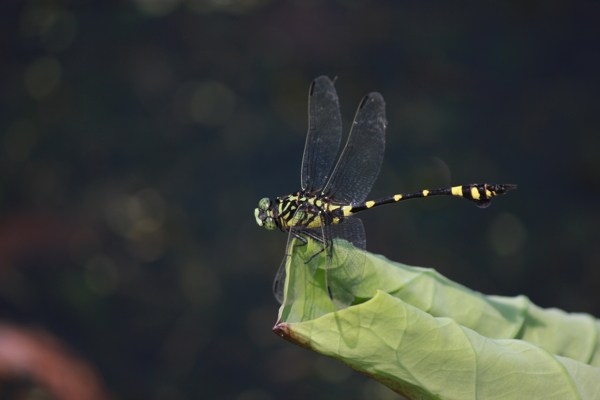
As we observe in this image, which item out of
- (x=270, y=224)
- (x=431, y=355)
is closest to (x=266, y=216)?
(x=270, y=224)

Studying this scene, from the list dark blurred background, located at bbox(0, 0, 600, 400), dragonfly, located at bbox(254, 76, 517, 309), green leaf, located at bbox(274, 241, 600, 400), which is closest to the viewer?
green leaf, located at bbox(274, 241, 600, 400)

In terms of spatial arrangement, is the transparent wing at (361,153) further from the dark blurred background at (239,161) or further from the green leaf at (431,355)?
the dark blurred background at (239,161)

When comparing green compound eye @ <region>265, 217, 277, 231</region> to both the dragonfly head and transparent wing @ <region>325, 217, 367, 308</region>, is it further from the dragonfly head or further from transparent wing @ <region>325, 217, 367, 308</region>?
transparent wing @ <region>325, 217, 367, 308</region>

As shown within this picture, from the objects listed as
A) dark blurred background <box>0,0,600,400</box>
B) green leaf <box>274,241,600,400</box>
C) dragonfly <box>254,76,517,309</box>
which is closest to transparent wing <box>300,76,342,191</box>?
dragonfly <box>254,76,517,309</box>

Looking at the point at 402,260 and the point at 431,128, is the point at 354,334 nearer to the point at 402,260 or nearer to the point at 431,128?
the point at 402,260

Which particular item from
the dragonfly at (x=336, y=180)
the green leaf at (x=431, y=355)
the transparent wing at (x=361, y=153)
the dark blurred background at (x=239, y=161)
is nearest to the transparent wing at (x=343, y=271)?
the green leaf at (x=431, y=355)

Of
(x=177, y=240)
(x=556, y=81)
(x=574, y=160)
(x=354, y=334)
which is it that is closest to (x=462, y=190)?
(x=354, y=334)
